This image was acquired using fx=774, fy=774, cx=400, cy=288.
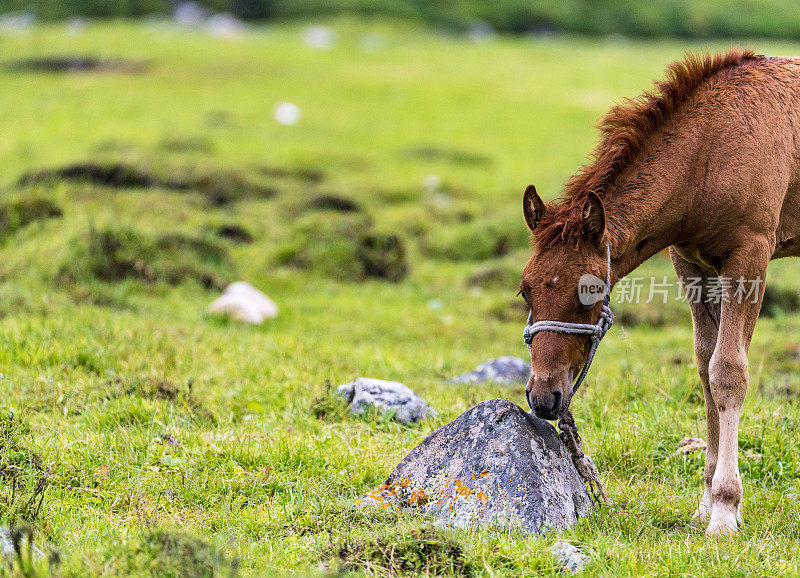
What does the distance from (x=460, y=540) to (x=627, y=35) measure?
196 feet

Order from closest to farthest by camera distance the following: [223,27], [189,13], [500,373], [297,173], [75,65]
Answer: [500,373], [297,173], [75,65], [223,27], [189,13]

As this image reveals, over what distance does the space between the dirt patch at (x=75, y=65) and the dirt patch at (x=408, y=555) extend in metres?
27.0

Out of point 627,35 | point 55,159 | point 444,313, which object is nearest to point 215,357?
point 444,313

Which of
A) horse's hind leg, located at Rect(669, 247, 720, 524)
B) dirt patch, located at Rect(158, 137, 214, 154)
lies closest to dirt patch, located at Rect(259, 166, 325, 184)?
dirt patch, located at Rect(158, 137, 214, 154)

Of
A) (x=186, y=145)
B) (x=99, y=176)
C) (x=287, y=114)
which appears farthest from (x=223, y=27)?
(x=99, y=176)

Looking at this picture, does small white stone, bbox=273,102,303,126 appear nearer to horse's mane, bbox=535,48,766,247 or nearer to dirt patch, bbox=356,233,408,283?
dirt patch, bbox=356,233,408,283

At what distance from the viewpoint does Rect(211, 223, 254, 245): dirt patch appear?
43.0 ft

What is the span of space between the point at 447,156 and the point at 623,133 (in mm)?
15666

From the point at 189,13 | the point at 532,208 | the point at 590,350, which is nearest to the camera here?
the point at 590,350

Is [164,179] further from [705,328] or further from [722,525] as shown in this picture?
[722,525]

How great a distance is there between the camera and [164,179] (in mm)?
15070

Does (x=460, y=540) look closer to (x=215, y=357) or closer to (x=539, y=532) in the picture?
(x=539, y=532)

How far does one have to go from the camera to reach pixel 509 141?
22719 mm

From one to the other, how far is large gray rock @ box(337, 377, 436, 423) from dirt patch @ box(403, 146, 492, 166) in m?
14.1
